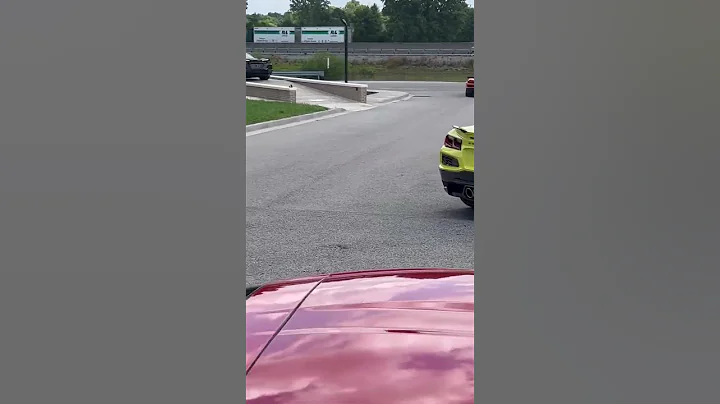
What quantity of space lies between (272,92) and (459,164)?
742 inches

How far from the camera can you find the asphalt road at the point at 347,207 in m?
7.03

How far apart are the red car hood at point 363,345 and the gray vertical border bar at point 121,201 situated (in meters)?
0.36

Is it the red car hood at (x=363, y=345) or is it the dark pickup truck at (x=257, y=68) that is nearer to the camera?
the red car hood at (x=363, y=345)

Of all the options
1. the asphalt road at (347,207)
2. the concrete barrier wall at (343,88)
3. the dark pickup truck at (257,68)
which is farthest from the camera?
the dark pickup truck at (257,68)

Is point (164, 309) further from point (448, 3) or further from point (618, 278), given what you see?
point (448, 3)

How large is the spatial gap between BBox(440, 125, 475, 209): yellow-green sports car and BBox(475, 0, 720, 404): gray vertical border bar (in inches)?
268

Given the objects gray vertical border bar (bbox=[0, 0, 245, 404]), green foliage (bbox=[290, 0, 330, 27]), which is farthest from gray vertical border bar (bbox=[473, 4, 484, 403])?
green foliage (bbox=[290, 0, 330, 27])

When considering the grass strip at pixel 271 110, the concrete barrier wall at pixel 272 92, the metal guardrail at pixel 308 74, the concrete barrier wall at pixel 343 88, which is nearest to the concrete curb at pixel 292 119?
the grass strip at pixel 271 110

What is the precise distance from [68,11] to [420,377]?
1122 millimetres

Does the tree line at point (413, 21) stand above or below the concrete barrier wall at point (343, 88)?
above

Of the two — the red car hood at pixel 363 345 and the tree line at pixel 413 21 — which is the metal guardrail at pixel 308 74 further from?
the red car hood at pixel 363 345

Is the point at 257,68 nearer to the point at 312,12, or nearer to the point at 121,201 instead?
the point at 121,201

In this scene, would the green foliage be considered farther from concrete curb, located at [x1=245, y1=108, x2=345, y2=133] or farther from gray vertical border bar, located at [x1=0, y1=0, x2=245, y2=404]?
gray vertical border bar, located at [x1=0, y1=0, x2=245, y2=404]

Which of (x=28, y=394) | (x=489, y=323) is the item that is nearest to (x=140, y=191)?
(x=28, y=394)
